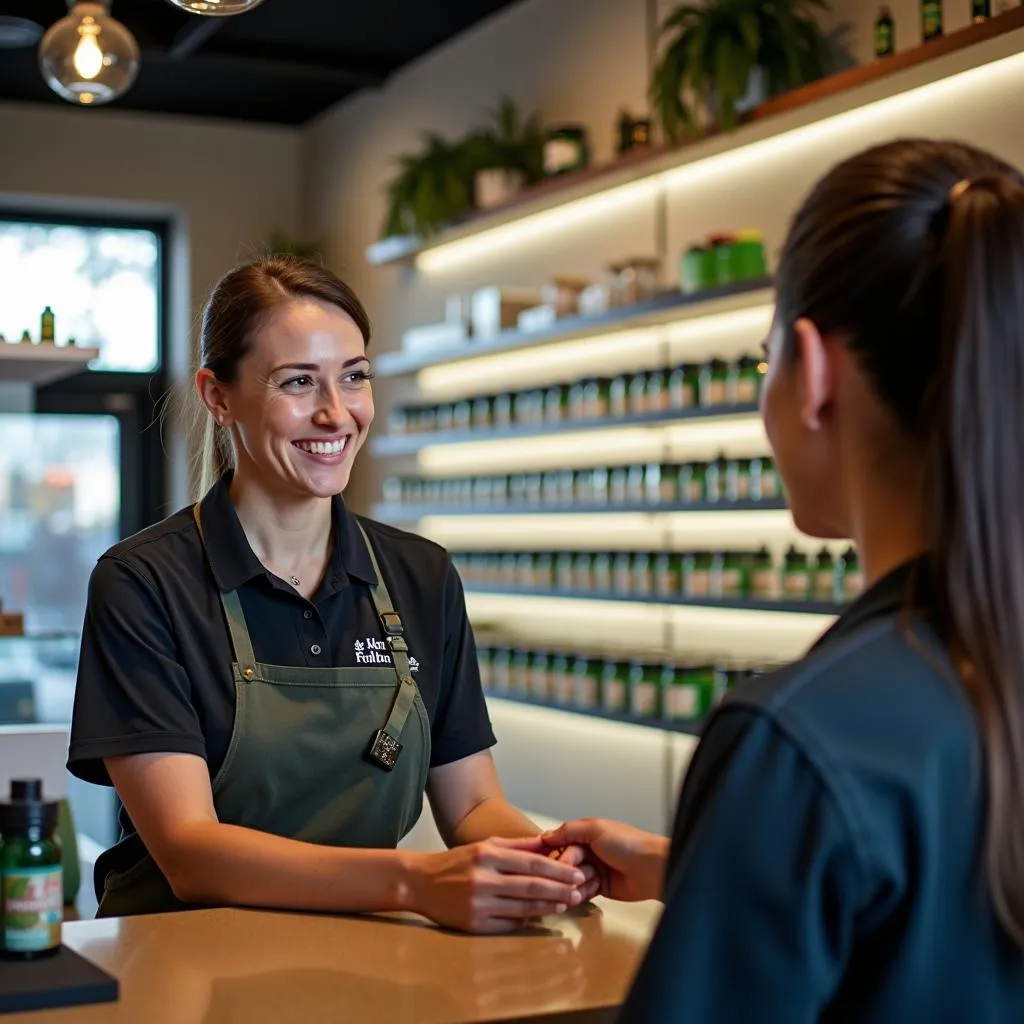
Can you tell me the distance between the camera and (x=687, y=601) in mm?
4707

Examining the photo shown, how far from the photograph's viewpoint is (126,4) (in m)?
6.47

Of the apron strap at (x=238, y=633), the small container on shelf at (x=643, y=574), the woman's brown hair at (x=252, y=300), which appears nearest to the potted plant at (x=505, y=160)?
the small container on shelf at (x=643, y=574)

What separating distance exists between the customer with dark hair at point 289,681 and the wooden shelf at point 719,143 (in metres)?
2.04

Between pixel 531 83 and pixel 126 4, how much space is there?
175cm

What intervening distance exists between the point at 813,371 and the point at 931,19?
128 inches

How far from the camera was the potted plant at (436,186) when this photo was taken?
614 centimetres

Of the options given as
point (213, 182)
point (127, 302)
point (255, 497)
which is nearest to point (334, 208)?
point (213, 182)

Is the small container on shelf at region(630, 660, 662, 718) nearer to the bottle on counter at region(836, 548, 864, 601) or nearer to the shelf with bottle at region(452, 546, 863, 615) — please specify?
the shelf with bottle at region(452, 546, 863, 615)

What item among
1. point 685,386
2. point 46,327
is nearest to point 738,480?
point 685,386

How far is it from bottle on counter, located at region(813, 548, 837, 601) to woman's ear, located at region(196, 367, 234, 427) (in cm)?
226

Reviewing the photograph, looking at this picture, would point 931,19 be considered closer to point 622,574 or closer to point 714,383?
point 714,383

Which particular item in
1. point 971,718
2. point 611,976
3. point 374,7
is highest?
point 374,7

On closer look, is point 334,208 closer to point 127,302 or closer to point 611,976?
point 127,302

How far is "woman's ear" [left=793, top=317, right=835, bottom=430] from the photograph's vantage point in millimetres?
1021
